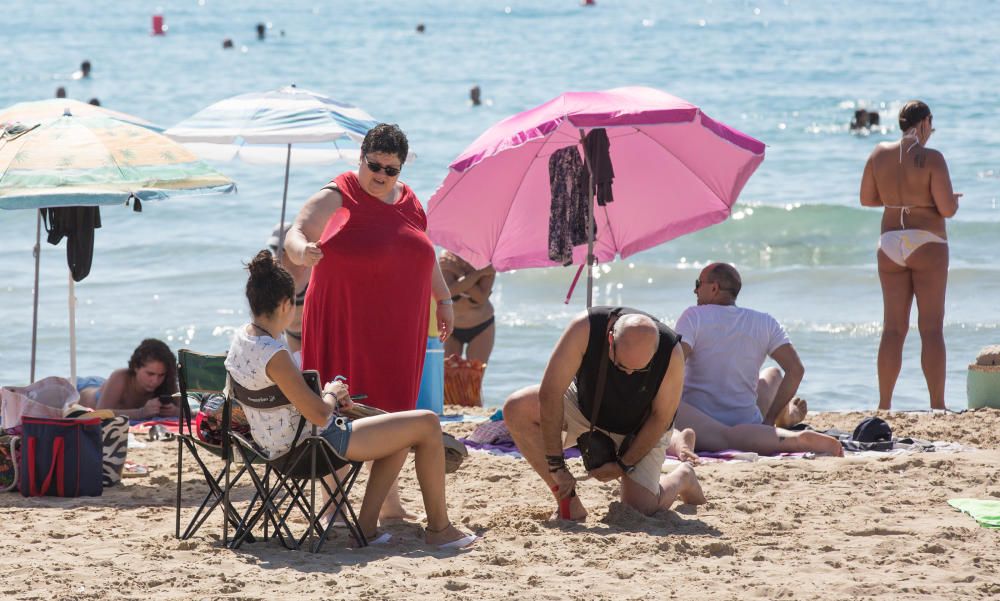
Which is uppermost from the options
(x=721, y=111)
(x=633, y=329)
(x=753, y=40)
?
(x=753, y=40)

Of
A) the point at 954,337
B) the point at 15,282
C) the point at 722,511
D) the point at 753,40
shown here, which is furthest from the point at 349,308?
the point at 753,40

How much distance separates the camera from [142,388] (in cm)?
705

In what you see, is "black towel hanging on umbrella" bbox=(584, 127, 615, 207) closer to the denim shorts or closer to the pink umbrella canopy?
the pink umbrella canopy

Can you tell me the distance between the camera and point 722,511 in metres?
4.89

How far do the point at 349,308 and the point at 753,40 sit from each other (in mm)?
30720

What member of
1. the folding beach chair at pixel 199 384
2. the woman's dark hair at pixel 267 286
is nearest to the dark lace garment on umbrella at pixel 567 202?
the folding beach chair at pixel 199 384

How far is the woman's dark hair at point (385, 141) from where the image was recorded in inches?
172

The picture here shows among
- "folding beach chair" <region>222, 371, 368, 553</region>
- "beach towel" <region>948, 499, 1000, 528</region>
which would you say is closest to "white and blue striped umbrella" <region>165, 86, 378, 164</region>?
"folding beach chair" <region>222, 371, 368, 553</region>

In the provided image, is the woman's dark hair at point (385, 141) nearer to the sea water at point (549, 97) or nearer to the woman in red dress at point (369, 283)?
the woman in red dress at point (369, 283)

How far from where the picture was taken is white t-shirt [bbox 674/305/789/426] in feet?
19.4

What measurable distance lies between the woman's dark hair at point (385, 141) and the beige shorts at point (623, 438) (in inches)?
42.4

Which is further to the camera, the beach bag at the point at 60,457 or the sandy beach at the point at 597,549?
the beach bag at the point at 60,457

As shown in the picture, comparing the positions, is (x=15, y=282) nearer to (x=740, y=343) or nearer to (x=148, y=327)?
(x=148, y=327)

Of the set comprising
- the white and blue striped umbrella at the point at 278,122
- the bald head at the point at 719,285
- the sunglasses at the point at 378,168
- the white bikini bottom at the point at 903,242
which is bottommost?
the bald head at the point at 719,285
